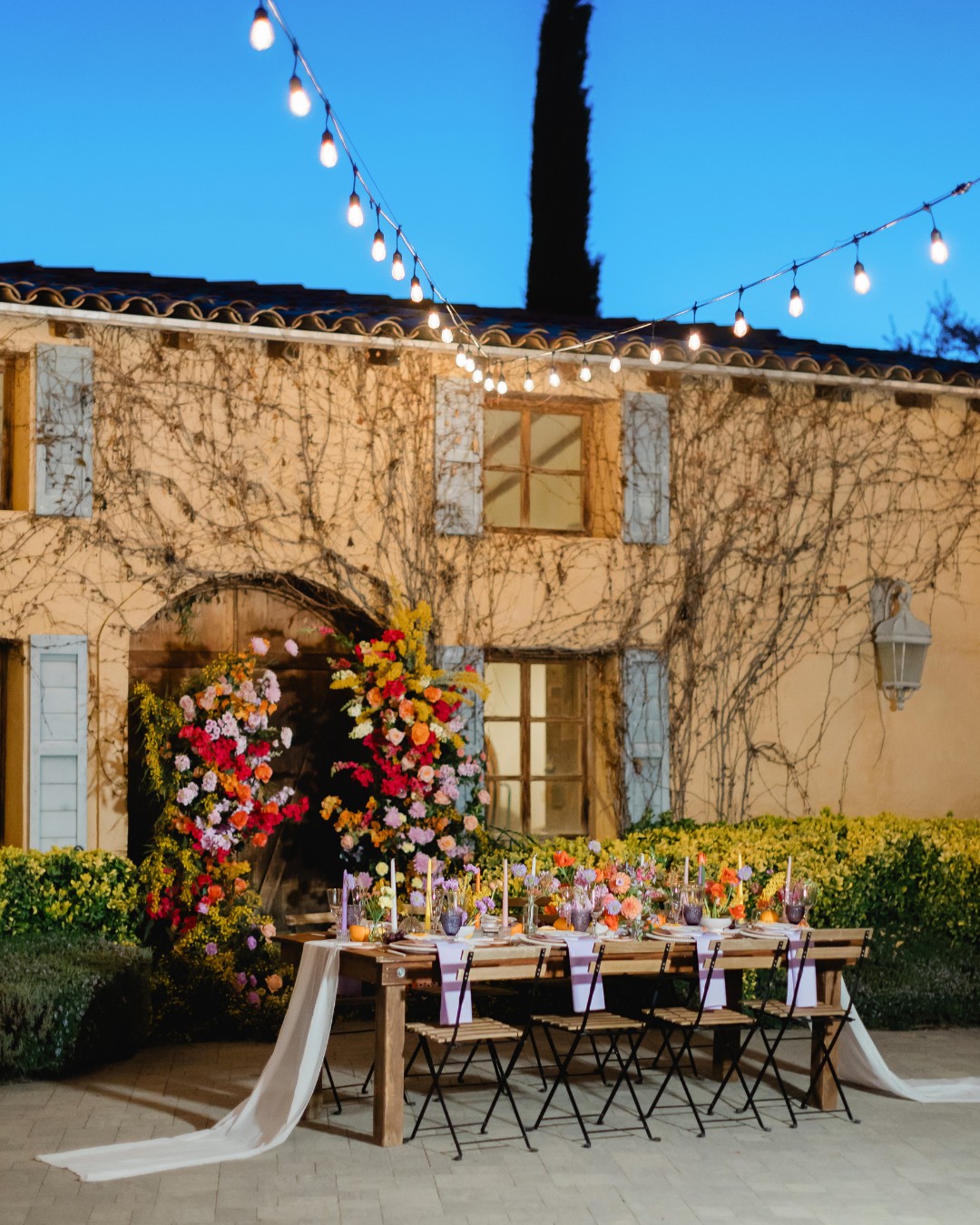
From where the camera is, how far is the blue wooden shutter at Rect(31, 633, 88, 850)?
30.2ft

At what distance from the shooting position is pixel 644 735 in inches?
417

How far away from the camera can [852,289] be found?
7062 millimetres

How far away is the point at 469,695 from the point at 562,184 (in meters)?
9.00

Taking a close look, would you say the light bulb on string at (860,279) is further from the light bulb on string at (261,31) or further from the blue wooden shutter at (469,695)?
the blue wooden shutter at (469,695)

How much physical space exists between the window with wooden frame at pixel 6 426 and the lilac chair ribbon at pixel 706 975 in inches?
199

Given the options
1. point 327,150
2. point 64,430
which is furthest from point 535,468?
point 327,150

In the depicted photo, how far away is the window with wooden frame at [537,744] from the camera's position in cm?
1059

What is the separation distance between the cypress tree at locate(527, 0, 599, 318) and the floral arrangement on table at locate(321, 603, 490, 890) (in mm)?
8495

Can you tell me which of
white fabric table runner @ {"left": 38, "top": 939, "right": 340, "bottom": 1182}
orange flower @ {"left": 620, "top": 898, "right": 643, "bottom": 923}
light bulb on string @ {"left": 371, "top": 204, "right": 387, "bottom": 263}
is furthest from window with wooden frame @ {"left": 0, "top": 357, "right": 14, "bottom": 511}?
orange flower @ {"left": 620, "top": 898, "right": 643, "bottom": 923}

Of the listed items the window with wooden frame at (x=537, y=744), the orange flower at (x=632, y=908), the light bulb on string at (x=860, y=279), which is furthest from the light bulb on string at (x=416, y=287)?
the window with wooden frame at (x=537, y=744)

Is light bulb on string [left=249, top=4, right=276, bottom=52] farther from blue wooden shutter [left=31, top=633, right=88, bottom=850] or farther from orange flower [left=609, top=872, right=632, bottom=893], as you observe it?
blue wooden shutter [left=31, top=633, right=88, bottom=850]

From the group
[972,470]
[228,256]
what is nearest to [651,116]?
[972,470]

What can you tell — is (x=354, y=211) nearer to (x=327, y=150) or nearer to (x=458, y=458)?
(x=327, y=150)

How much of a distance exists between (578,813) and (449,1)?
829 cm
